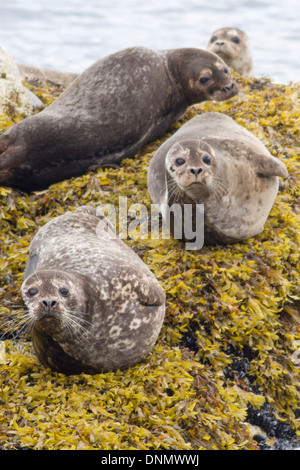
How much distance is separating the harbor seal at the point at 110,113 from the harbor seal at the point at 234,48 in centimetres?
220

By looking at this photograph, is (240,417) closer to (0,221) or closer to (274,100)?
(0,221)

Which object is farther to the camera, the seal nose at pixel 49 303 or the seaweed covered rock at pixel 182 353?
the seaweed covered rock at pixel 182 353

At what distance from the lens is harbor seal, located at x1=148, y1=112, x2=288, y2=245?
6129 millimetres

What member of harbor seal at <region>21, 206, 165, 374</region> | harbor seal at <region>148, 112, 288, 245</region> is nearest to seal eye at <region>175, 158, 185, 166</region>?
harbor seal at <region>148, 112, 288, 245</region>

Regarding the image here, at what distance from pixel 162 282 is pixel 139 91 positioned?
2.59m

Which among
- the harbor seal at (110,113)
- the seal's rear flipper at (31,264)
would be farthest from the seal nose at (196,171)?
the harbor seal at (110,113)

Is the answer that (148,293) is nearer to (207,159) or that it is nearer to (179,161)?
(179,161)

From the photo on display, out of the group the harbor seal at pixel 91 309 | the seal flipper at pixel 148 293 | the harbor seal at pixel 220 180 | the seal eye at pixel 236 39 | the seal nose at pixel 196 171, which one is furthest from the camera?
the seal eye at pixel 236 39

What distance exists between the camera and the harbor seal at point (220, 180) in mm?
6129

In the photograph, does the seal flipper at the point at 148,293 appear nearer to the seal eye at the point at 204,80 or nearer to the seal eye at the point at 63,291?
the seal eye at the point at 63,291

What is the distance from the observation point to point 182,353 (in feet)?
18.5

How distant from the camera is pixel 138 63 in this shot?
814 centimetres

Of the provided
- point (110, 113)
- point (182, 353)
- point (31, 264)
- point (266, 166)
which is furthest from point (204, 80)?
point (182, 353)
